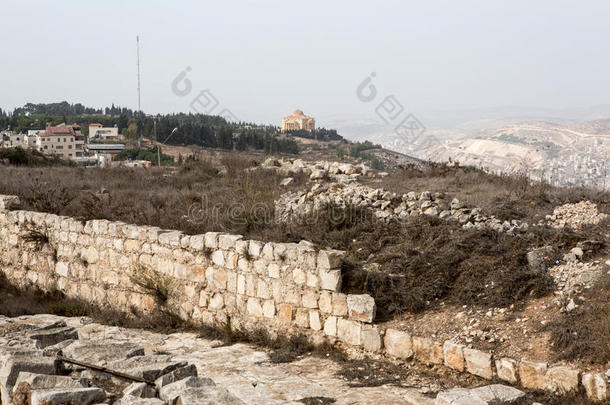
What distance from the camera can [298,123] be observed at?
202 feet

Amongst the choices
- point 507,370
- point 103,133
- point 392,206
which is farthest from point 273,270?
point 103,133

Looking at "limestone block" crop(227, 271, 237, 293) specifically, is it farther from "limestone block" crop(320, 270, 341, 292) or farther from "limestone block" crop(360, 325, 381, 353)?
"limestone block" crop(360, 325, 381, 353)

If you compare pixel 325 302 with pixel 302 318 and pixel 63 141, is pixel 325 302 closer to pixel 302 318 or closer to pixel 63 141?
pixel 302 318

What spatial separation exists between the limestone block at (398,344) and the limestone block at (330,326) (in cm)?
68

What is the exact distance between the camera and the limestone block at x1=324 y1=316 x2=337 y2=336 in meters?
6.35

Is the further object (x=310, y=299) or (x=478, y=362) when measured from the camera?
(x=310, y=299)

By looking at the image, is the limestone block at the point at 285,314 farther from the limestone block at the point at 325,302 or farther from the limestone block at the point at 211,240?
the limestone block at the point at 211,240

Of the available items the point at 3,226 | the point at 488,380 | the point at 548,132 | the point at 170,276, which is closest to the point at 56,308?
the point at 170,276

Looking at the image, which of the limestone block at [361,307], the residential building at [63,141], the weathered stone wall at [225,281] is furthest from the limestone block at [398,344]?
the residential building at [63,141]

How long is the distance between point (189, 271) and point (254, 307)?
138 centimetres

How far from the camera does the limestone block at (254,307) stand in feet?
23.4

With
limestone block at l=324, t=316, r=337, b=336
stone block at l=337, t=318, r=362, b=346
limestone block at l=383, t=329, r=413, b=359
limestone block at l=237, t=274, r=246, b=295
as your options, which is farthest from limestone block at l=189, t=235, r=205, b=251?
limestone block at l=383, t=329, r=413, b=359

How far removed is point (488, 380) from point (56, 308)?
7215mm

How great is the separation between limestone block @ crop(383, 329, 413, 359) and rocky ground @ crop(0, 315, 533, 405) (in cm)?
33
